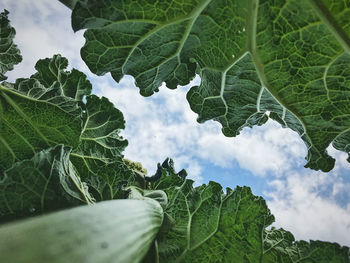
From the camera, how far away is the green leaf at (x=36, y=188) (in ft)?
5.57

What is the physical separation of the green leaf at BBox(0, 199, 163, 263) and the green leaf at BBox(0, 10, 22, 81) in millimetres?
2086

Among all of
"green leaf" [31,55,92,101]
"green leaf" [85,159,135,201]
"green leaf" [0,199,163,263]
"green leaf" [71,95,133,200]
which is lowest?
"green leaf" [0,199,163,263]

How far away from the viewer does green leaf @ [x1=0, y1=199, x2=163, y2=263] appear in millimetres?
1200

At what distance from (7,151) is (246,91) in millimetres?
1763

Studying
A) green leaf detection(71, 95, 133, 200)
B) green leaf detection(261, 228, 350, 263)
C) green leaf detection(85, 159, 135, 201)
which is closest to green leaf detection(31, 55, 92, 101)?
green leaf detection(71, 95, 133, 200)

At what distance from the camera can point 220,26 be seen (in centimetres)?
180

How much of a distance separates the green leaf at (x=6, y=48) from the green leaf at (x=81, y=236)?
2.09 m

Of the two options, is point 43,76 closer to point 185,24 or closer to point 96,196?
point 96,196

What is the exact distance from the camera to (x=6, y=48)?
3088mm

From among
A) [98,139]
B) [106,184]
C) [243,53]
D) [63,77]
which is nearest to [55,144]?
[98,139]

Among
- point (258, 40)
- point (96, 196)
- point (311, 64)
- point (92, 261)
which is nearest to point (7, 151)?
point (96, 196)

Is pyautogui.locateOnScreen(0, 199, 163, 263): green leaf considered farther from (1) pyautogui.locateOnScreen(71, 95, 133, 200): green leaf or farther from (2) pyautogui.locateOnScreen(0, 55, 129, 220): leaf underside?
(1) pyautogui.locateOnScreen(71, 95, 133, 200): green leaf

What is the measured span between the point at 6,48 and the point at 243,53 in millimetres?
2287

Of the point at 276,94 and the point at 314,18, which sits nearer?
the point at 314,18
